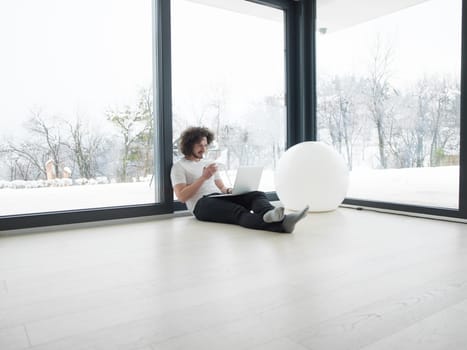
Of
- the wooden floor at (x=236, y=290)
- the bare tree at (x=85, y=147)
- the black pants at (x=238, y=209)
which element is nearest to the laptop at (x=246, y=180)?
the black pants at (x=238, y=209)

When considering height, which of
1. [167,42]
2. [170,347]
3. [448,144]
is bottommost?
[170,347]

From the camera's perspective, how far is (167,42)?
3564mm

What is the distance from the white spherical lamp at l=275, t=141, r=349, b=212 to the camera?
358 centimetres

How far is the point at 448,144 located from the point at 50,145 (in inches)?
123

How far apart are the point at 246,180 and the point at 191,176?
53cm

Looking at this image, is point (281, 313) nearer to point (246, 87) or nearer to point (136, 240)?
point (136, 240)

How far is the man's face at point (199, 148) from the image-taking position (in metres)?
3.53

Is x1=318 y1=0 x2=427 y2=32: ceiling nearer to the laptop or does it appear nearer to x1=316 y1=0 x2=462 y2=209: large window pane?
x1=316 y1=0 x2=462 y2=209: large window pane

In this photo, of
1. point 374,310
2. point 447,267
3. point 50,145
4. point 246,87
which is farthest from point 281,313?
point 246,87

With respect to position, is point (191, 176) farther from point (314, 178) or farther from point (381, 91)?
point (381, 91)

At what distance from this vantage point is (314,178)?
3572mm

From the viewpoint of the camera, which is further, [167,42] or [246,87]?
[246,87]

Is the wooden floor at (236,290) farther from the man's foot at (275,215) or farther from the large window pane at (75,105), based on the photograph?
the large window pane at (75,105)

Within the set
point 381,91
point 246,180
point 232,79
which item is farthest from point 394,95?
point 246,180
